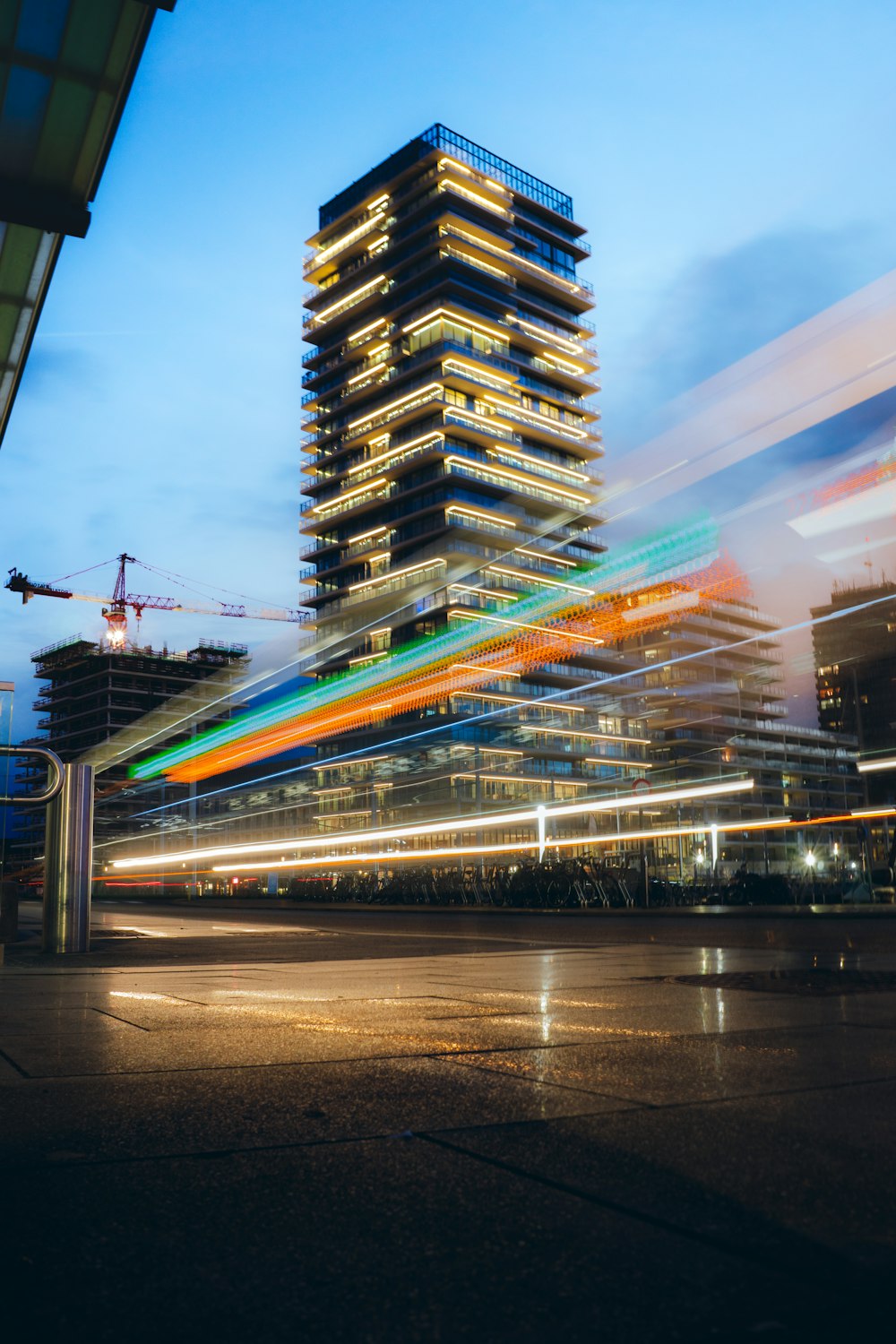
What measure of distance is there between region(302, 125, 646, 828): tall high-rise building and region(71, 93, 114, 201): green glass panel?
78.5 meters

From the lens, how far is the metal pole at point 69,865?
11461 mm

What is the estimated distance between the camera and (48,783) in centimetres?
1027

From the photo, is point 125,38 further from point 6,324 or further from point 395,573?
point 395,573

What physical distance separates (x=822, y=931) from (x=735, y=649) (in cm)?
13243

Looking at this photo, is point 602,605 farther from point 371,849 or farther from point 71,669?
point 71,669

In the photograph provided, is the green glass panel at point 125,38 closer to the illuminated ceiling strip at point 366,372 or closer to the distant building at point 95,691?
the illuminated ceiling strip at point 366,372

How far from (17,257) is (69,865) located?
6.30 meters

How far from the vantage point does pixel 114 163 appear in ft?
25.5

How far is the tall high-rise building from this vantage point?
93.8 meters

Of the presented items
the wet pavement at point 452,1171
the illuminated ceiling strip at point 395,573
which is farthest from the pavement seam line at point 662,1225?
the illuminated ceiling strip at point 395,573

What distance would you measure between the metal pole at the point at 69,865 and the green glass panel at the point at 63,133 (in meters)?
6.00

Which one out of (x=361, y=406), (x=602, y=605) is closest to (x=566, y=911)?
(x=361, y=406)

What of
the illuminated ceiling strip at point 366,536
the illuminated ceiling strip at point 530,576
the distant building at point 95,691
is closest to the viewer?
the illuminated ceiling strip at point 530,576

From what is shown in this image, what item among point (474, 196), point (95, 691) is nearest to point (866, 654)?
point (474, 196)
